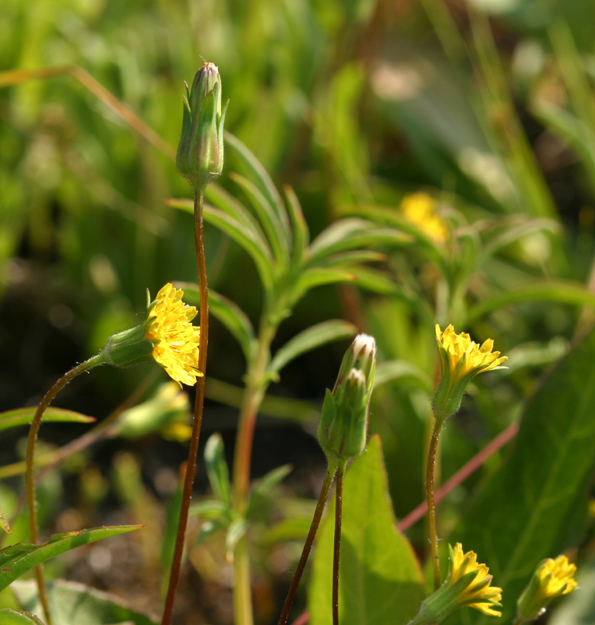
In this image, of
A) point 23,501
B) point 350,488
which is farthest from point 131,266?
point 350,488

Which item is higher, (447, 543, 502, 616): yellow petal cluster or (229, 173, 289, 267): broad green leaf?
(229, 173, 289, 267): broad green leaf

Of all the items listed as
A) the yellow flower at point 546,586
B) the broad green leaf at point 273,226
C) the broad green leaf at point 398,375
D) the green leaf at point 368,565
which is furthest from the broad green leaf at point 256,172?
the yellow flower at point 546,586

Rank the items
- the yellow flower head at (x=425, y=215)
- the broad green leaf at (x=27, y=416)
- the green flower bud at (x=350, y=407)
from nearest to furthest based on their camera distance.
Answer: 1. the green flower bud at (x=350, y=407)
2. the broad green leaf at (x=27, y=416)
3. the yellow flower head at (x=425, y=215)

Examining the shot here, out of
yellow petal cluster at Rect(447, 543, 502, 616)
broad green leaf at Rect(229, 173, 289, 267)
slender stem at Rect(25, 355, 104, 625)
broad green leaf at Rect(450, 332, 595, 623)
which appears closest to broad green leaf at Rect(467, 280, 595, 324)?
broad green leaf at Rect(450, 332, 595, 623)

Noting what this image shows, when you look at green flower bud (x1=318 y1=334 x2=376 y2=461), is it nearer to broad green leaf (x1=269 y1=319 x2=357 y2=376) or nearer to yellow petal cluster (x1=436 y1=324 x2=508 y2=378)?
yellow petal cluster (x1=436 y1=324 x2=508 y2=378)

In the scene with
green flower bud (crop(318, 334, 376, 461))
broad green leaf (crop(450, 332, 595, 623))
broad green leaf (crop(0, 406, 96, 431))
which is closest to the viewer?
green flower bud (crop(318, 334, 376, 461))

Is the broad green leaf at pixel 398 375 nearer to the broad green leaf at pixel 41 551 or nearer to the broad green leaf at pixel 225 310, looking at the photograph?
the broad green leaf at pixel 225 310

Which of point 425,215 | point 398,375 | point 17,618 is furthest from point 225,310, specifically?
point 425,215

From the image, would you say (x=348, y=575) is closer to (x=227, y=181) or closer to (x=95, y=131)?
(x=227, y=181)
